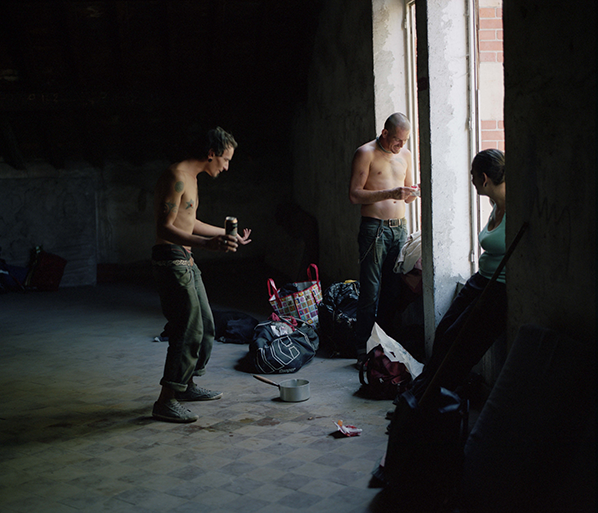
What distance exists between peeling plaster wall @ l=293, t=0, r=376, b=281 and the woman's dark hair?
249 cm

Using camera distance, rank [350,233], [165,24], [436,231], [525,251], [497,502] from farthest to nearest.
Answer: [165,24], [350,233], [436,231], [525,251], [497,502]

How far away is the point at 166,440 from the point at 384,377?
150 centimetres

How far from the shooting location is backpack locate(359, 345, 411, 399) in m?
4.12

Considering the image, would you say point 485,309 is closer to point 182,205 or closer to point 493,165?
point 493,165

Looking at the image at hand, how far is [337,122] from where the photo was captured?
291 inches

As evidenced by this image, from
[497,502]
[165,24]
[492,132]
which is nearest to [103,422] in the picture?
[497,502]

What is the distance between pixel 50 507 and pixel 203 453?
820 mm

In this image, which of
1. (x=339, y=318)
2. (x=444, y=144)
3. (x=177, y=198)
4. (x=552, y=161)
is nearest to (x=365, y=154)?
(x=444, y=144)

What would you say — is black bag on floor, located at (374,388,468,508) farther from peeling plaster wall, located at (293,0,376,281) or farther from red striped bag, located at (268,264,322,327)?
peeling plaster wall, located at (293,0,376,281)

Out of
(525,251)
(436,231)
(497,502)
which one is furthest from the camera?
(436,231)

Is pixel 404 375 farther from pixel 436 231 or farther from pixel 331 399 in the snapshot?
pixel 436 231

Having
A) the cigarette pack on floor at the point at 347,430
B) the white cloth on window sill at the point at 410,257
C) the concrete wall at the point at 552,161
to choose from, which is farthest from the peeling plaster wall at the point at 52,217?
the concrete wall at the point at 552,161

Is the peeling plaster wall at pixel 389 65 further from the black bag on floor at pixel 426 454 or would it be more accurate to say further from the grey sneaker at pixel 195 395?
the black bag on floor at pixel 426 454

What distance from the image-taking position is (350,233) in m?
7.05
